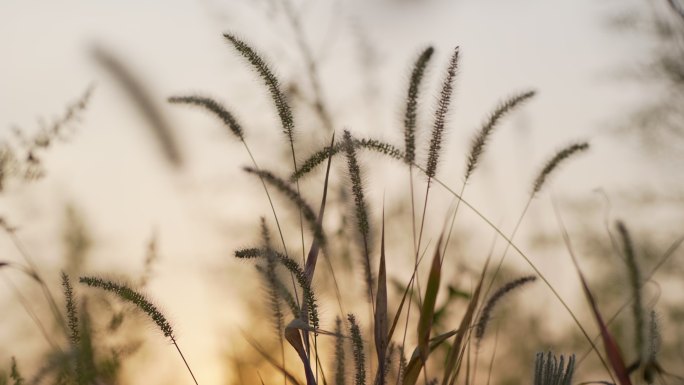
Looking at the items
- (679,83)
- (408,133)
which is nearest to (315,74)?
(408,133)

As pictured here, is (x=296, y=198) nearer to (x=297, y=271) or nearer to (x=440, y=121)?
(x=297, y=271)

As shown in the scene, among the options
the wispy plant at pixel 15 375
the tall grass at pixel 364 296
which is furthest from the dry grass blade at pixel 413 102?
the wispy plant at pixel 15 375

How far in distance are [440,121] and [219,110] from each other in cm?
44

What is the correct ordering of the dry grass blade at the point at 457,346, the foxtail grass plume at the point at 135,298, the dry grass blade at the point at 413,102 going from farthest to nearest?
the dry grass blade at the point at 413,102 < the dry grass blade at the point at 457,346 < the foxtail grass plume at the point at 135,298

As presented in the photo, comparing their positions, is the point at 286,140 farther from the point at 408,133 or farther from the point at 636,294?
the point at 636,294

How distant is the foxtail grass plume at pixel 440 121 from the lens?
193 centimetres

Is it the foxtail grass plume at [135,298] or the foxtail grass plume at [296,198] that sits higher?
the foxtail grass plume at [296,198]

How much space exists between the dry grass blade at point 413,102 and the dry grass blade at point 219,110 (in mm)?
331

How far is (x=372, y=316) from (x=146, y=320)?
456 mm

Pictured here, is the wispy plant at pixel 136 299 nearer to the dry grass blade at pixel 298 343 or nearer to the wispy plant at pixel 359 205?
the dry grass blade at pixel 298 343

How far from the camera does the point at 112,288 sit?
1618 millimetres

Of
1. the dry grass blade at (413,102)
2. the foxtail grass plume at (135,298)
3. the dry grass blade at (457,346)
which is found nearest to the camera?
the foxtail grass plume at (135,298)

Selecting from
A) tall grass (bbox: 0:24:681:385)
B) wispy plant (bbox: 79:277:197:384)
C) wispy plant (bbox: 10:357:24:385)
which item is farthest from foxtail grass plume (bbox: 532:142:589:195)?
wispy plant (bbox: 10:357:24:385)

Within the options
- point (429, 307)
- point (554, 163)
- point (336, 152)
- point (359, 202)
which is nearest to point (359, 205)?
point (359, 202)
